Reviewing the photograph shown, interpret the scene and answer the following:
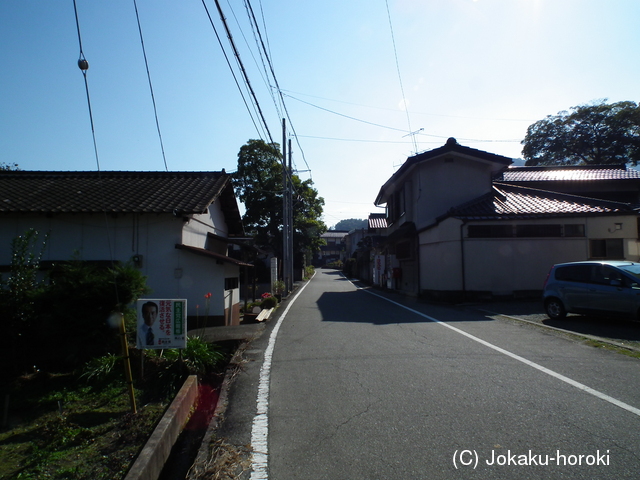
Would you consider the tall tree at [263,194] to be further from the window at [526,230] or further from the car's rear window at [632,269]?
the car's rear window at [632,269]

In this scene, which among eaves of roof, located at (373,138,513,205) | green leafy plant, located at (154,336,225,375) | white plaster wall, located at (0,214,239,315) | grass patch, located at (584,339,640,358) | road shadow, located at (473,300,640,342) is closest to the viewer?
green leafy plant, located at (154,336,225,375)

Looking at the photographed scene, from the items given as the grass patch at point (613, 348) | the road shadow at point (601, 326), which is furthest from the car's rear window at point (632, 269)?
the grass patch at point (613, 348)

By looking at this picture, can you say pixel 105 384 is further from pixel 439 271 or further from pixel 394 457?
pixel 439 271

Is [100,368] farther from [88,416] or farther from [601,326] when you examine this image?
[601,326]

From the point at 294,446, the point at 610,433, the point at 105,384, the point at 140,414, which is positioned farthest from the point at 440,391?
the point at 105,384

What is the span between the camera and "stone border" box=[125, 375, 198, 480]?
12.0ft

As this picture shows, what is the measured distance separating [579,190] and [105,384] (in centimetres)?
2783

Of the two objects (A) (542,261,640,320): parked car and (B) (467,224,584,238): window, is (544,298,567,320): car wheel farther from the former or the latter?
(B) (467,224,584,238): window

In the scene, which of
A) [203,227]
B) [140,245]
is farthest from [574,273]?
[140,245]

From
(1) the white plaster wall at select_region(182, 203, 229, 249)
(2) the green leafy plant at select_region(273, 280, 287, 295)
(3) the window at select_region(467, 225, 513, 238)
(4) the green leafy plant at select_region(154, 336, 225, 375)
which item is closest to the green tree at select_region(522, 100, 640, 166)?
(3) the window at select_region(467, 225, 513, 238)

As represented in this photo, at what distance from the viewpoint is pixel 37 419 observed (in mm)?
5688

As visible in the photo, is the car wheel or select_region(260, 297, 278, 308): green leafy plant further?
select_region(260, 297, 278, 308): green leafy plant

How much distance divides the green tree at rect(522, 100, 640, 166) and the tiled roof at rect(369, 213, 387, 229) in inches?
689

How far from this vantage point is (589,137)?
143 feet
